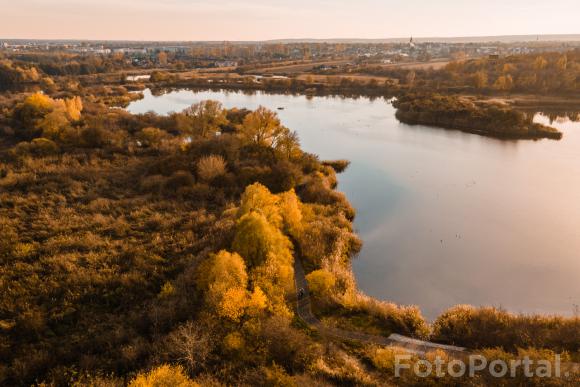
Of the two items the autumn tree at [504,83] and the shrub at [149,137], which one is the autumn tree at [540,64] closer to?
the autumn tree at [504,83]

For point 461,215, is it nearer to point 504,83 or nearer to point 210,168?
point 210,168

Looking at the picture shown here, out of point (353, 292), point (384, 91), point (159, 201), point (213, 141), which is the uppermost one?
point (384, 91)

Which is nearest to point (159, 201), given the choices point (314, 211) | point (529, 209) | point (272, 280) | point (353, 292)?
point (314, 211)

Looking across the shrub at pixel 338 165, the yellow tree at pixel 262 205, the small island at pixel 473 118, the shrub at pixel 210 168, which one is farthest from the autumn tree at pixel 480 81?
the yellow tree at pixel 262 205

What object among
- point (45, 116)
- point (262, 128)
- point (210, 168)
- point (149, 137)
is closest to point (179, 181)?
point (210, 168)

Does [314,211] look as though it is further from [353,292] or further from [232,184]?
[353,292]

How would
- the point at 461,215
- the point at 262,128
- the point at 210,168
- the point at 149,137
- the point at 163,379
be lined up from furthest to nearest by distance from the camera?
the point at 149,137, the point at 262,128, the point at 210,168, the point at 461,215, the point at 163,379
